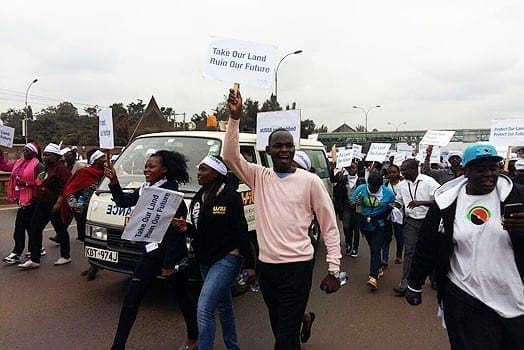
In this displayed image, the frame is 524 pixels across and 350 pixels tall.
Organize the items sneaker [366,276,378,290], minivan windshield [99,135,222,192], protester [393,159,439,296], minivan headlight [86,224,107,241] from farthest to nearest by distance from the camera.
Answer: sneaker [366,276,378,290] → protester [393,159,439,296] → minivan windshield [99,135,222,192] → minivan headlight [86,224,107,241]

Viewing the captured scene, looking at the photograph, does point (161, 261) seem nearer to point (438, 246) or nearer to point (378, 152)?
point (438, 246)

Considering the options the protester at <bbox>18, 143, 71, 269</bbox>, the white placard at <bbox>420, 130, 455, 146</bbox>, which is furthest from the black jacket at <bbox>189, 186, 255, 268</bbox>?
the white placard at <bbox>420, 130, 455, 146</bbox>

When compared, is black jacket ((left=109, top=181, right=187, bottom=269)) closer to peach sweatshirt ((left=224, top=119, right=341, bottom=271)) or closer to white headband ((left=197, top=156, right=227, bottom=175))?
white headband ((left=197, top=156, right=227, bottom=175))

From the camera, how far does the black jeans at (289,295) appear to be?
3061 mm

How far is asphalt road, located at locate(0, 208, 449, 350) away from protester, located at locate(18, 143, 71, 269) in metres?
0.31

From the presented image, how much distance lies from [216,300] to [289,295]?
2.11 feet

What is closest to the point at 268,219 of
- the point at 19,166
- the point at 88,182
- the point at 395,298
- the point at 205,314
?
the point at 205,314

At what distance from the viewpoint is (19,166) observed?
709cm

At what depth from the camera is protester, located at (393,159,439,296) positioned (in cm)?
574

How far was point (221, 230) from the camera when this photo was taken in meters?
3.56

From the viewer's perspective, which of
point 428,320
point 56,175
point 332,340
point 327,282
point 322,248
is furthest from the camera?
point 322,248

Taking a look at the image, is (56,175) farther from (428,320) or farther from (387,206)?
(428,320)

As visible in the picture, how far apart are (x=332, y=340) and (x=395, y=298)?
172 cm

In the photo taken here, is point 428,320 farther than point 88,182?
No
